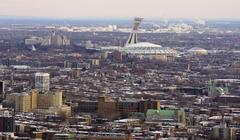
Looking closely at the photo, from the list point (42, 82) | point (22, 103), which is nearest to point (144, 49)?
point (42, 82)

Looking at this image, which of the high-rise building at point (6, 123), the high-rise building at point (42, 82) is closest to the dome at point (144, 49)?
the high-rise building at point (42, 82)

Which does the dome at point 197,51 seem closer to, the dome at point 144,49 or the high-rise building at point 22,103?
the dome at point 144,49

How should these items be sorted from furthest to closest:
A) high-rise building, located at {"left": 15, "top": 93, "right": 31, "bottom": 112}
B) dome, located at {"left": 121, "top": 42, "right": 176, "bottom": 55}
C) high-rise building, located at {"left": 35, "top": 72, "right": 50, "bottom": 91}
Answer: dome, located at {"left": 121, "top": 42, "right": 176, "bottom": 55} → high-rise building, located at {"left": 35, "top": 72, "right": 50, "bottom": 91} → high-rise building, located at {"left": 15, "top": 93, "right": 31, "bottom": 112}

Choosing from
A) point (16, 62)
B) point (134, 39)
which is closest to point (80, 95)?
point (16, 62)

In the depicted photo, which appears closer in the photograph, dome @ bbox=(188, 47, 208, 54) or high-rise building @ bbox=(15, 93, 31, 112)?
high-rise building @ bbox=(15, 93, 31, 112)

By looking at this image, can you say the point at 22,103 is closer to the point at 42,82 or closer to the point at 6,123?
the point at 6,123

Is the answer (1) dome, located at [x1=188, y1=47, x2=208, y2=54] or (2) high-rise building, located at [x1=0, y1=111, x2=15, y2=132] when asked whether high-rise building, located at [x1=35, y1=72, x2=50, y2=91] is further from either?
(1) dome, located at [x1=188, y1=47, x2=208, y2=54]

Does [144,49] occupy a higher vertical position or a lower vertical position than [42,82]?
lower

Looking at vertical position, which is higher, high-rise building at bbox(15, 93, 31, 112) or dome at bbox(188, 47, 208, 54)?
high-rise building at bbox(15, 93, 31, 112)

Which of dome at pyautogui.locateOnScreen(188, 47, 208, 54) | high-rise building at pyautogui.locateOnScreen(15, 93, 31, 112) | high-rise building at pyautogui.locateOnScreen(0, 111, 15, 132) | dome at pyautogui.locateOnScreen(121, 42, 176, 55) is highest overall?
high-rise building at pyautogui.locateOnScreen(0, 111, 15, 132)

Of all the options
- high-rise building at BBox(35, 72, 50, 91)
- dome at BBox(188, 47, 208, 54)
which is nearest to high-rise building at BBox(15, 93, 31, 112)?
high-rise building at BBox(35, 72, 50, 91)

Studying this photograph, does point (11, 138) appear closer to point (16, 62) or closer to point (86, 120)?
point (86, 120)
